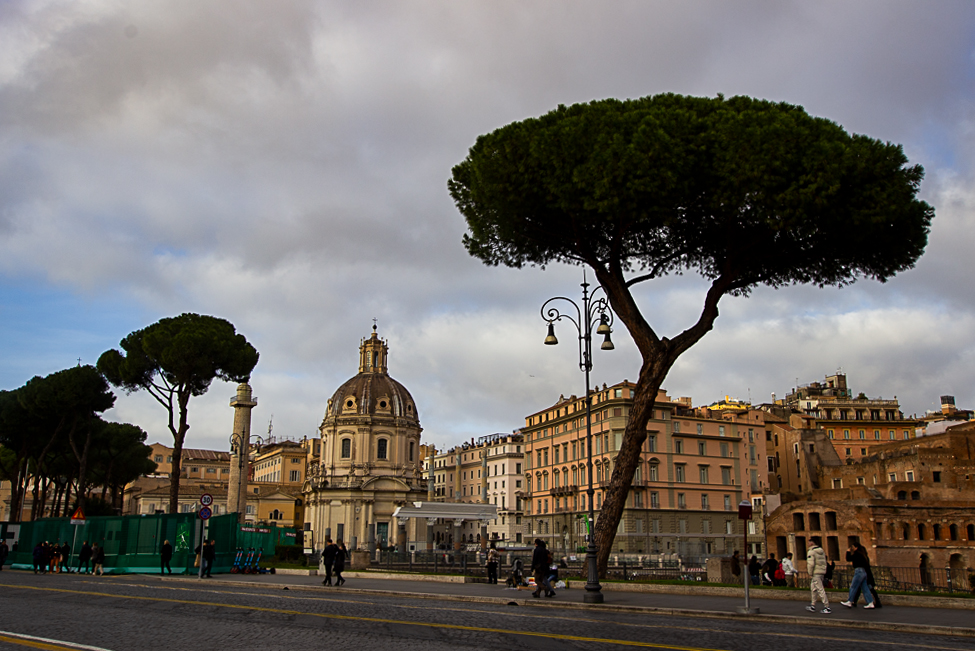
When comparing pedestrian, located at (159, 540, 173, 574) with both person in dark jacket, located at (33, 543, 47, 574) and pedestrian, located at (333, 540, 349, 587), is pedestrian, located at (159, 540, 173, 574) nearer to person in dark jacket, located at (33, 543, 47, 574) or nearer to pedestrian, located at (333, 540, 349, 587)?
person in dark jacket, located at (33, 543, 47, 574)

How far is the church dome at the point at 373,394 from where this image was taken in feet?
260

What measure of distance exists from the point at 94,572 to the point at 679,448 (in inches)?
1685

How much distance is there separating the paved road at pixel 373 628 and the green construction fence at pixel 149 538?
37.6ft

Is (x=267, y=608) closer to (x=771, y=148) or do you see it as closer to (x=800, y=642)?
(x=800, y=642)

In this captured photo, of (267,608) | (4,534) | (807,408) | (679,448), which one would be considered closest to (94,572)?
(4,534)

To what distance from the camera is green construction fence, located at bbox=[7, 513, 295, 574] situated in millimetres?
27594

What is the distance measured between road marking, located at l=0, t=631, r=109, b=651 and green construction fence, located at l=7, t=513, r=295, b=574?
16.7 metres

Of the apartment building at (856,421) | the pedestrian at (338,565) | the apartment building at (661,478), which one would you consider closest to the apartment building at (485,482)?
the apartment building at (661,478)

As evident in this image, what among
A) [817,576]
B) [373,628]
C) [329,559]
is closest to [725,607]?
[817,576]

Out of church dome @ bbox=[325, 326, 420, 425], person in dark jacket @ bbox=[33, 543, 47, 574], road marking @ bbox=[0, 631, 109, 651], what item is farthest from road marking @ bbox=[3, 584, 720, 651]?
church dome @ bbox=[325, 326, 420, 425]

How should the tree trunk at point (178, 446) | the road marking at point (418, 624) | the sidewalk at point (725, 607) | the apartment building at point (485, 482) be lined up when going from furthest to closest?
the apartment building at point (485, 482)
the tree trunk at point (178, 446)
the sidewalk at point (725, 607)
the road marking at point (418, 624)

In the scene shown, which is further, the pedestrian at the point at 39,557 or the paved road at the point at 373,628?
the pedestrian at the point at 39,557

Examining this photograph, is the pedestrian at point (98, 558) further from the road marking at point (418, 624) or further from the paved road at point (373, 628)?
the paved road at point (373, 628)

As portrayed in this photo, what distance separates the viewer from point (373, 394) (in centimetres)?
7969
